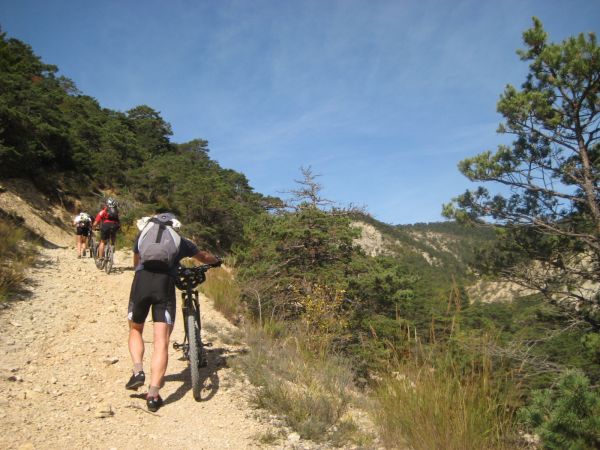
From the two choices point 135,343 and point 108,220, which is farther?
point 108,220

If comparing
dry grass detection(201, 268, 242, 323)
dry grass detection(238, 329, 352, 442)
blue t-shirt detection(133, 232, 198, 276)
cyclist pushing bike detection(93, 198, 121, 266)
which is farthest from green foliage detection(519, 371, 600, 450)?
cyclist pushing bike detection(93, 198, 121, 266)

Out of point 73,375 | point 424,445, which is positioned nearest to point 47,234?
point 73,375

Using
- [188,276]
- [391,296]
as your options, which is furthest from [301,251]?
[188,276]

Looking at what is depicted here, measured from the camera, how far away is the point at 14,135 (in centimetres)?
1552

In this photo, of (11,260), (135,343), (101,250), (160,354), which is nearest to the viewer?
(160,354)

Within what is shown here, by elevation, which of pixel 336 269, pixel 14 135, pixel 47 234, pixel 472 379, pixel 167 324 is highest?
pixel 14 135

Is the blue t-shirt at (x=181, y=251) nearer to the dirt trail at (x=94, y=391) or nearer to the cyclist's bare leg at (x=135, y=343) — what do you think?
the cyclist's bare leg at (x=135, y=343)

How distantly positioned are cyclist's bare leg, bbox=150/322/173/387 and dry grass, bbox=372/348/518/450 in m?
1.86

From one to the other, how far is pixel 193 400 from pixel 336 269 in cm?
839

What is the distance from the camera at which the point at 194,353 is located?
12.3 feet

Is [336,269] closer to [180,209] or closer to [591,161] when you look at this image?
[591,161]

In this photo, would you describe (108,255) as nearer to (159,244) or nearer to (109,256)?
(109,256)

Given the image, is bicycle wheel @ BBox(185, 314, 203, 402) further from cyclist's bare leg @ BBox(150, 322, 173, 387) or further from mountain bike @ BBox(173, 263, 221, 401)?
cyclist's bare leg @ BBox(150, 322, 173, 387)

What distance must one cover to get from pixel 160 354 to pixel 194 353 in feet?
1.03
